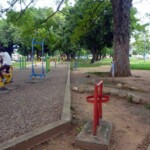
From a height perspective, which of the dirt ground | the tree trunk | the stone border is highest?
the tree trunk

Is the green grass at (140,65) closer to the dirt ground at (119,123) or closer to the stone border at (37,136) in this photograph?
the dirt ground at (119,123)

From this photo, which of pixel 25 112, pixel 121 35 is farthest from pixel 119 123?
pixel 121 35

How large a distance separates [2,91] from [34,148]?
544cm

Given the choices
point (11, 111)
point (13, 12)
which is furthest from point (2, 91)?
point (13, 12)

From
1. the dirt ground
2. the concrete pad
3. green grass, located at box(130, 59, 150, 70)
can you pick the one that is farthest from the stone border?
green grass, located at box(130, 59, 150, 70)

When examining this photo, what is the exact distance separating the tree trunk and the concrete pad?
1121 centimetres

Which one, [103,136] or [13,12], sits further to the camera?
[13,12]

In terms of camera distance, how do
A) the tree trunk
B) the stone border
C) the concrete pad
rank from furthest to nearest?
the tree trunk → the concrete pad → the stone border

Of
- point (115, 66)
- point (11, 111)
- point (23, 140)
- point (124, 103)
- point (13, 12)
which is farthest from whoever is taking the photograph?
point (13, 12)

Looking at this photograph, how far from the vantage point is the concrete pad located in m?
4.36

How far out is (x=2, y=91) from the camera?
370 inches

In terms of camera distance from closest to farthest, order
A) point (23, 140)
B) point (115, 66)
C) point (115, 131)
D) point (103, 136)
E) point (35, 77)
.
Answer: point (23, 140) → point (103, 136) → point (115, 131) → point (35, 77) → point (115, 66)

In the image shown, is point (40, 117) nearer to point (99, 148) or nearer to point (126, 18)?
point (99, 148)

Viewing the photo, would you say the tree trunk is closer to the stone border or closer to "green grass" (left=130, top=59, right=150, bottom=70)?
the stone border
